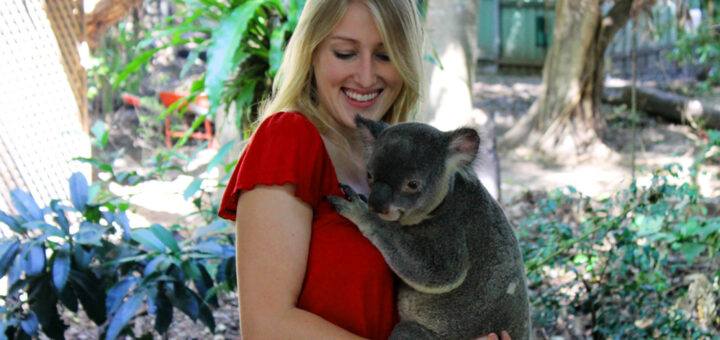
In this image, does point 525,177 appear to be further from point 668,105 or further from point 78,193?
point 78,193

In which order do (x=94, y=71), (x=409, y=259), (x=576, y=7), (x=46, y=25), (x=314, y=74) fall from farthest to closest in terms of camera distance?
(x=94, y=71) → (x=576, y=7) → (x=46, y=25) → (x=314, y=74) → (x=409, y=259)

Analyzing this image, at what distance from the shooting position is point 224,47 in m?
2.99

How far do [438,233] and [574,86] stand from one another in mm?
6976

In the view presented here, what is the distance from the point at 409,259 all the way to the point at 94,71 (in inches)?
384

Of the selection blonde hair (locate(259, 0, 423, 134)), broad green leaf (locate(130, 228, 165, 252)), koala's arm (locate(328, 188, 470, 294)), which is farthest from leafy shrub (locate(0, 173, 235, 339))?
koala's arm (locate(328, 188, 470, 294))

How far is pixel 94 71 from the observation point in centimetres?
1016

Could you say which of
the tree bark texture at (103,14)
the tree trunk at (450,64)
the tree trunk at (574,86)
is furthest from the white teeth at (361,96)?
the tree trunk at (574,86)

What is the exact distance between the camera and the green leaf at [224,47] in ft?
9.70

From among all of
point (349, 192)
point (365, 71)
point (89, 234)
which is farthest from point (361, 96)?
point (89, 234)

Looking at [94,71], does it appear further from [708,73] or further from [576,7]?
[708,73]

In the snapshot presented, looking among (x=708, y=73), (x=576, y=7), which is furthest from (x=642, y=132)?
(x=708, y=73)

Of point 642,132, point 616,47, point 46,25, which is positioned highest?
point 46,25

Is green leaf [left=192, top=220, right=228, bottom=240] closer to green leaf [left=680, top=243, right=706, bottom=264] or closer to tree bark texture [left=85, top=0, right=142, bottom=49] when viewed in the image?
green leaf [left=680, top=243, right=706, bottom=264]

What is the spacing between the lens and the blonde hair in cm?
179
